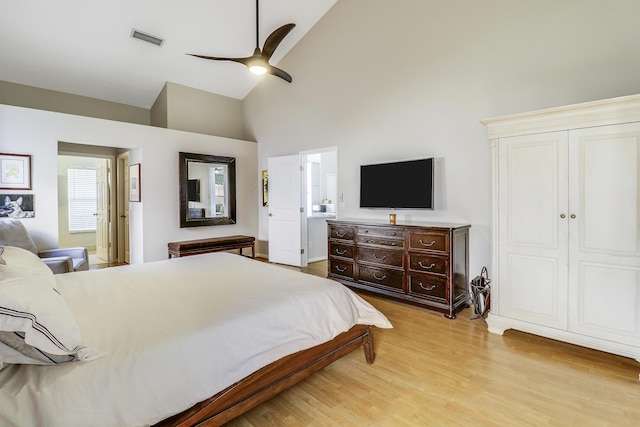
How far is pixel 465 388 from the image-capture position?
6.67 feet

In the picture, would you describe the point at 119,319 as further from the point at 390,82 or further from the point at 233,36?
the point at 233,36

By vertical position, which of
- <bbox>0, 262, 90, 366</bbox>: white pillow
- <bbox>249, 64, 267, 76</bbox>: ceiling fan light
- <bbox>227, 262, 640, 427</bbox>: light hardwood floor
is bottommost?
<bbox>227, 262, 640, 427</bbox>: light hardwood floor

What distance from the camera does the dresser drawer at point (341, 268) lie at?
13.8ft

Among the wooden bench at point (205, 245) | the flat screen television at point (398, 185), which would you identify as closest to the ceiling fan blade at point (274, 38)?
the flat screen television at point (398, 185)

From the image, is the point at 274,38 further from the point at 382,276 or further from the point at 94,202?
the point at 94,202

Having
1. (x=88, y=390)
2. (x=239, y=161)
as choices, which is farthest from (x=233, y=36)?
→ (x=88, y=390)

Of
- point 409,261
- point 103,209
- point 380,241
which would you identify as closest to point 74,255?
point 103,209

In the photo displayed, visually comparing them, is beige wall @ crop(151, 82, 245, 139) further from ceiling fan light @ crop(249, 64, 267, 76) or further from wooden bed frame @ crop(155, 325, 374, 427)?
wooden bed frame @ crop(155, 325, 374, 427)

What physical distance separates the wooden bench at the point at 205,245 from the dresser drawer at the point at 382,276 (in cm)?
249

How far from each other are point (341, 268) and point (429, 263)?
1288 mm

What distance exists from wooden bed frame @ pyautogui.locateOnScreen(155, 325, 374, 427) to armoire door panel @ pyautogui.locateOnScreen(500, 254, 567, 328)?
4.96 feet

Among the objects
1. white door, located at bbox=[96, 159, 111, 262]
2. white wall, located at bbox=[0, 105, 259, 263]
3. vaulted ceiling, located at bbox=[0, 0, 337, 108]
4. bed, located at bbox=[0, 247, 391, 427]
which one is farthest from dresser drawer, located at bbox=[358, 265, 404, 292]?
white door, located at bbox=[96, 159, 111, 262]

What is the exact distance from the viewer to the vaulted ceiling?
395cm

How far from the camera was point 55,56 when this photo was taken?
442cm
